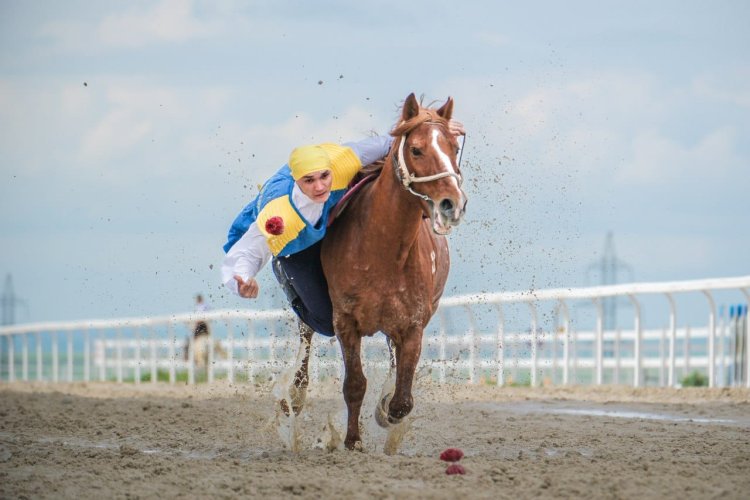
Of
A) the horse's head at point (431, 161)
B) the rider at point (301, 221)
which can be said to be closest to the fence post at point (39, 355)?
the rider at point (301, 221)

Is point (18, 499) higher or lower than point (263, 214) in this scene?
lower

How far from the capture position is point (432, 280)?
21.8 ft

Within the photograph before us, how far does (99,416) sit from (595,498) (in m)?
5.79

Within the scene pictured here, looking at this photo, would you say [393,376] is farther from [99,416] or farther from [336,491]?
[99,416]

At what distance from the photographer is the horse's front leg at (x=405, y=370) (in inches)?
253

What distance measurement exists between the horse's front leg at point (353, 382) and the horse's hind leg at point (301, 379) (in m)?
0.88

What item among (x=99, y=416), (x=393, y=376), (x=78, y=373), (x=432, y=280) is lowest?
(x=78, y=373)

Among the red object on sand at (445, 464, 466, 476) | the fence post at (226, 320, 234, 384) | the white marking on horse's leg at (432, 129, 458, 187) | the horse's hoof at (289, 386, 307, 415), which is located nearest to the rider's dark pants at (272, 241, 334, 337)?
the horse's hoof at (289, 386, 307, 415)

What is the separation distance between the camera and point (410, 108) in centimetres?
620

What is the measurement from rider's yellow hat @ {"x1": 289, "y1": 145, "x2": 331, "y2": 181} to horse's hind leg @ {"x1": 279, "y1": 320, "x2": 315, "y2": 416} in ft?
4.76

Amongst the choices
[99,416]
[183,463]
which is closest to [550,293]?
[99,416]

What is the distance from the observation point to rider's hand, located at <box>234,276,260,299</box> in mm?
6629

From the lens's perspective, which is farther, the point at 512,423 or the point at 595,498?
the point at 512,423

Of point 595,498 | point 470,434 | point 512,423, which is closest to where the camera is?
point 595,498
